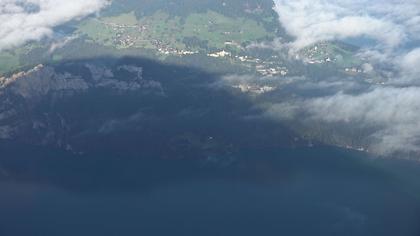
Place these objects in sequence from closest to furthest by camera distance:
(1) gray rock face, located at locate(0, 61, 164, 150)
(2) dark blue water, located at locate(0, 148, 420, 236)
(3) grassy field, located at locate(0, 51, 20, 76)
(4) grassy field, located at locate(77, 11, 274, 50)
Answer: (2) dark blue water, located at locate(0, 148, 420, 236) → (1) gray rock face, located at locate(0, 61, 164, 150) → (3) grassy field, located at locate(0, 51, 20, 76) → (4) grassy field, located at locate(77, 11, 274, 50)

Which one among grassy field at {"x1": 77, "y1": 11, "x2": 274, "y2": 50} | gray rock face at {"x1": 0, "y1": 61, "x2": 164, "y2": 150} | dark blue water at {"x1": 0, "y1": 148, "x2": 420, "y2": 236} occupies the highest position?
grassy field at {"x1": 77, "y1": 11, "x2": 274, "y2": 50}

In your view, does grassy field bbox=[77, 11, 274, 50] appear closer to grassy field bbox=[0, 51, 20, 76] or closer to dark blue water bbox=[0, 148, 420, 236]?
grassy field bbox=[0, 51, 20, 76]

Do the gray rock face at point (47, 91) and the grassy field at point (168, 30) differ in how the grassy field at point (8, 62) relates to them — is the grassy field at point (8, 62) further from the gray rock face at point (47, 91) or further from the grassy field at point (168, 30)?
the grassy field at point (168, 30)

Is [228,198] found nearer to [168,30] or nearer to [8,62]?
[8,62]

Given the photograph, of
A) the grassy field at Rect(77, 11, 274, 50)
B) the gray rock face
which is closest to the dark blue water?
the gray rock face

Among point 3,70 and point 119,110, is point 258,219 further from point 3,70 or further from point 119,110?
point 3,70

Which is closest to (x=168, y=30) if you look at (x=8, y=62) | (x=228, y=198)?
(x=8, y=62)

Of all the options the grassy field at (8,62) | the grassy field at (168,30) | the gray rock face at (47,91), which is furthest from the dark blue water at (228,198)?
the grassy field at (168,30)

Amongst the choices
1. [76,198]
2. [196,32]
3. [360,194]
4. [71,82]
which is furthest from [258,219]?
[196,32]
